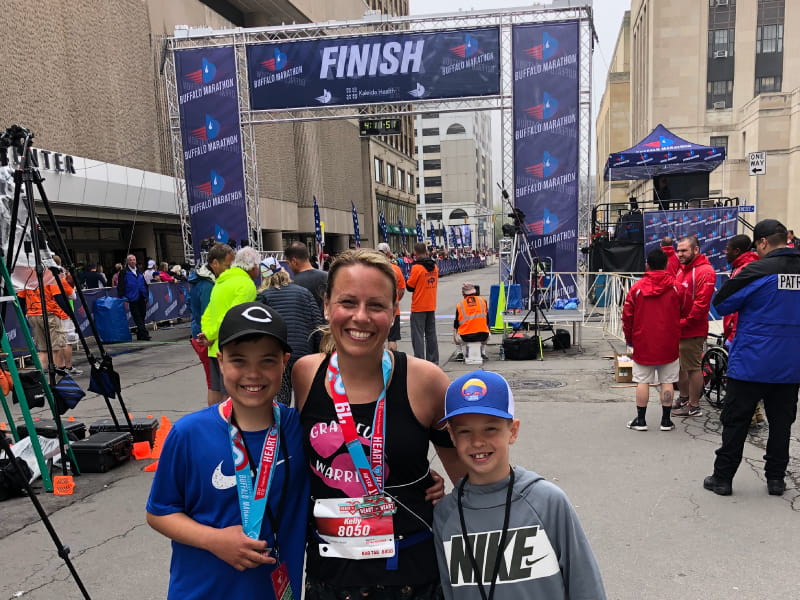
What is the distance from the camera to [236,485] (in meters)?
1.66

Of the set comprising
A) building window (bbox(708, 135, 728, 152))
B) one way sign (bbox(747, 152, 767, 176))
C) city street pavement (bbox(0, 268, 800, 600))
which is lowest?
city street pavement (bbox(0, 268, 800, 600))

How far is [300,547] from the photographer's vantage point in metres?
1.74

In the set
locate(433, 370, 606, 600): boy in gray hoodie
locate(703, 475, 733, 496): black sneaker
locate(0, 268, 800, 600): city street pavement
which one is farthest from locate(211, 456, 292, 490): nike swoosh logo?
locate(703, 475, 733, 496): black sneaker

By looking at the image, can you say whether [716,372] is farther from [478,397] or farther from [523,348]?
[478,397]

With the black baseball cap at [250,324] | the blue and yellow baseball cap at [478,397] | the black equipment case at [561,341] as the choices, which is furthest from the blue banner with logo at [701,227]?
the black baseball cap at [250,324]

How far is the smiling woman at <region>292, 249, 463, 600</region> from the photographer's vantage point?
1.64 metres

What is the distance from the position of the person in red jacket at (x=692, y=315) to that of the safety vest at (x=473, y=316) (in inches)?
145

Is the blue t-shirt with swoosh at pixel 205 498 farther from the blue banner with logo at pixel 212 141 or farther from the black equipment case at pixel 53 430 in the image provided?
the blue banner with logo at pixel 212 141

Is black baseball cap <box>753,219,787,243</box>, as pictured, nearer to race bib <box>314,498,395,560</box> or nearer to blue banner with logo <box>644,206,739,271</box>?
race bib <box>314,498,395,560</box>

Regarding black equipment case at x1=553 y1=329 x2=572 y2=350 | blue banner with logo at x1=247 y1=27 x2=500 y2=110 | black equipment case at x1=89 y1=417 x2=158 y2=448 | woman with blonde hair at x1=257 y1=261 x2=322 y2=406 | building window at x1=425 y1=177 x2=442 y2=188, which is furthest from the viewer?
building window at x1=425 y1=177 x2=442 y2=188

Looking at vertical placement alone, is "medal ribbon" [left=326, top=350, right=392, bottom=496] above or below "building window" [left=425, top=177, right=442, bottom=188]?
below

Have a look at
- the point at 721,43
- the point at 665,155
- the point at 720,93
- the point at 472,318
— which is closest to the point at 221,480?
the point at 472,318

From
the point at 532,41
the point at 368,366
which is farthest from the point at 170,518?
the point at 532,41

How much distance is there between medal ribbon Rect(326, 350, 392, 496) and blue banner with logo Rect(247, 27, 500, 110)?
15106 mm
